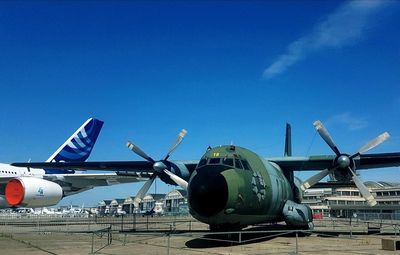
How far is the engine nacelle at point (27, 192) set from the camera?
1261 inches

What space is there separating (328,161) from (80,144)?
30.1m

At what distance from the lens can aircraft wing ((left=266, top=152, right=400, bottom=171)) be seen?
76.7 ft

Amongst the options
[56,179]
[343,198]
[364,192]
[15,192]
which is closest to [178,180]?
[364,192]

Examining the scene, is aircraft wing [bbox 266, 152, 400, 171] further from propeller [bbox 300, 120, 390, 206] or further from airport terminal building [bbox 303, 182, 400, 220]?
airport terminal building [bbox 303, 182, 400, 220]

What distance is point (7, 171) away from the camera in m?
39.5

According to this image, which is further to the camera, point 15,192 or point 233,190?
point 15,192

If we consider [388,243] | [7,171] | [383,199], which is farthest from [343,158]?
[383,199]

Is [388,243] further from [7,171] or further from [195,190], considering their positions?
[7,171]

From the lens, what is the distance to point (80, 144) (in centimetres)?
4547

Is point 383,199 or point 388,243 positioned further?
point 383,199

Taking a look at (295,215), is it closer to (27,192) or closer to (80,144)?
(27,192)

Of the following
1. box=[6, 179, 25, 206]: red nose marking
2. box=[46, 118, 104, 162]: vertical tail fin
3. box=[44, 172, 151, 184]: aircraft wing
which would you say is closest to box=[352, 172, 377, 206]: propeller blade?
box=[44, 172, 151, 184]: aircraft wing

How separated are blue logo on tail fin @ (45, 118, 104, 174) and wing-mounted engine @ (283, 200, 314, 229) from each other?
28866 millimetres

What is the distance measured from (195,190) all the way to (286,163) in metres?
11.5
